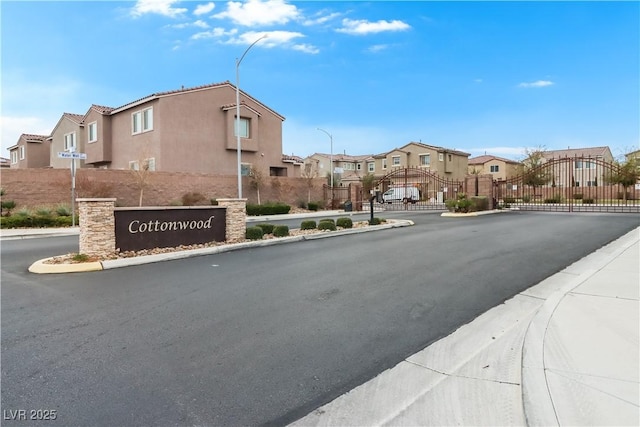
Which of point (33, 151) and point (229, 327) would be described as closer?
point (229, 327)

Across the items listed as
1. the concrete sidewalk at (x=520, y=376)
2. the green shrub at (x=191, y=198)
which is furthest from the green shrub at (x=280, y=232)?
the green shrub at (x=191, y=198)

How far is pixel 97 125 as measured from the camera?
3394cm

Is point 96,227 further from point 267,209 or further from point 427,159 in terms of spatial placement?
point 427,159

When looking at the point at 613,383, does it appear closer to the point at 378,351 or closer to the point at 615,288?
the point at 378,351

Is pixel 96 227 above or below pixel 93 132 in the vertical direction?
below

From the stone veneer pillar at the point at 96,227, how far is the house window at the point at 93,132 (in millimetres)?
28225

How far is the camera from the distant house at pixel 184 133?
28.6m

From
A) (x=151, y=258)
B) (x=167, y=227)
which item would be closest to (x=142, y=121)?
(x=167, y=227)

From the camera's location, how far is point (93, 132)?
1377 inches

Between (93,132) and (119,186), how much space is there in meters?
13.8

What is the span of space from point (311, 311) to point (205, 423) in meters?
2.83

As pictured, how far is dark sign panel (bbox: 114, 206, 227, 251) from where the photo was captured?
35.2ft

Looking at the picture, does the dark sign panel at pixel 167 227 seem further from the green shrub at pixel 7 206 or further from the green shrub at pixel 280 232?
the green shrub at pixel 7 206

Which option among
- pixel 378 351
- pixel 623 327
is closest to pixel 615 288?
pixel 623 327
